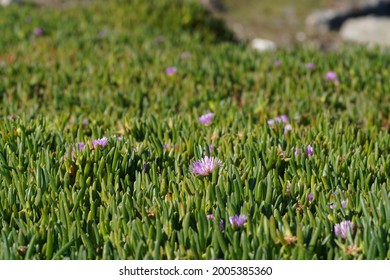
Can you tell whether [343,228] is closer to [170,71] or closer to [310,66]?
[170,71]

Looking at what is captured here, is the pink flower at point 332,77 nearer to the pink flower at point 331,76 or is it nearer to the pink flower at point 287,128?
the pink flower at point 331,76

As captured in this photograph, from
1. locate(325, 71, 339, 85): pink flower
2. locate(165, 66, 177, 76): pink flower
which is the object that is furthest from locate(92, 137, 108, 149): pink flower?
locate(325, 71, 339, 85): pink flower

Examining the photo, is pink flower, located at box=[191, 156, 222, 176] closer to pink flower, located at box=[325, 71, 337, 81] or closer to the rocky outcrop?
pink flower, located at box=[325, 71, 337, 81]

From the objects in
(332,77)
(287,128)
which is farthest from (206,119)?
(332,77)

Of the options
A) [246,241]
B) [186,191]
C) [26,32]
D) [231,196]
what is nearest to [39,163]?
[186,191]

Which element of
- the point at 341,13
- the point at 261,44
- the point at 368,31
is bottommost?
the point at 261,44

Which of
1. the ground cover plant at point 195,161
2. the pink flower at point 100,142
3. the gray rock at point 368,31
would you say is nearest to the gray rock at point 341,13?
the gray rock at point 368,31

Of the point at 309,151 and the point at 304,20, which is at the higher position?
the point at 309,151

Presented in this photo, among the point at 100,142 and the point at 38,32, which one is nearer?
the point at 100,142
